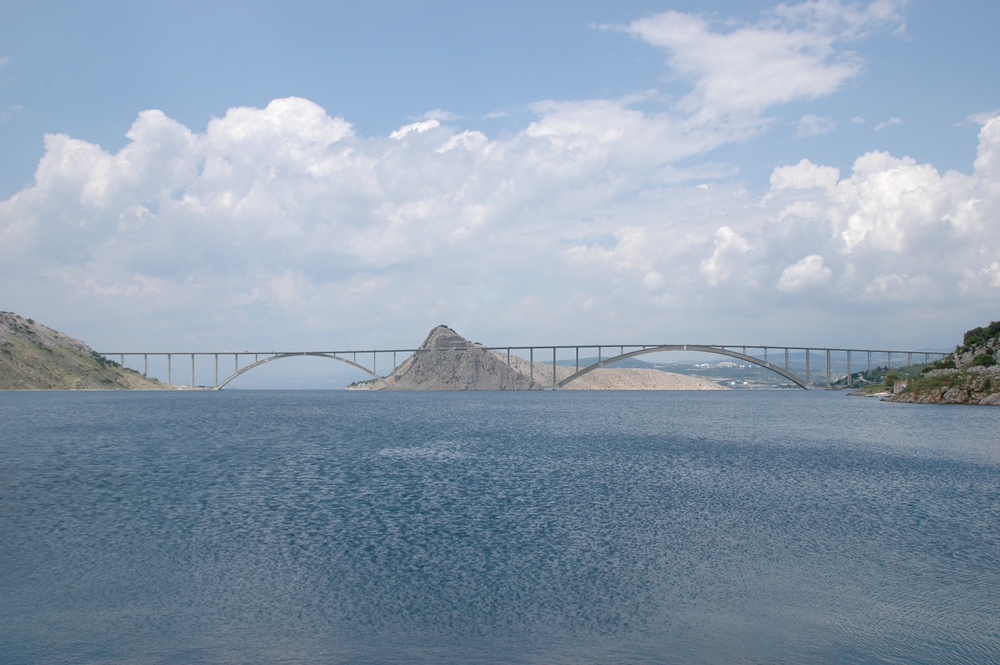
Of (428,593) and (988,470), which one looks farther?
(988,470)

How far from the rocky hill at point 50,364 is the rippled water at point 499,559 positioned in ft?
385

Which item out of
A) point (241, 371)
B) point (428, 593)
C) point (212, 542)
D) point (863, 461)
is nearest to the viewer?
point (428, 593)

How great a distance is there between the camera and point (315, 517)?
19438 millimetres

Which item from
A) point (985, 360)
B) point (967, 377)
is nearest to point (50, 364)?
point (967, 377)

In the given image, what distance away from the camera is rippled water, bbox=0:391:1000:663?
1065cm

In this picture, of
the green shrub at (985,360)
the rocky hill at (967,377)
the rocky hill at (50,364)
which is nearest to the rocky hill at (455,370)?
the rocky hill at (50,364)

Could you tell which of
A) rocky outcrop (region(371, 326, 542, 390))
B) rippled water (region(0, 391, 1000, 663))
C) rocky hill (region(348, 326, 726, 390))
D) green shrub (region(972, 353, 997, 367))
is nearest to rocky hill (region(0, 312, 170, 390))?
rocky hill (region(348, 326, 726, 390))

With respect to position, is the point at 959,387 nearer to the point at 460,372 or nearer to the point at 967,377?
the point at 967,377

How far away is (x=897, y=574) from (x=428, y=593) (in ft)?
31.7

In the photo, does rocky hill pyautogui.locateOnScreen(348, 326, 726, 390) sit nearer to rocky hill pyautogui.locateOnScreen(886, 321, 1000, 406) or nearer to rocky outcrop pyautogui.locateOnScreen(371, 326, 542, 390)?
rocky outcrop pyautogui.locateOnScreen(371, 326, 542, 390)

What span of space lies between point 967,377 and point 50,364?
6075 inches

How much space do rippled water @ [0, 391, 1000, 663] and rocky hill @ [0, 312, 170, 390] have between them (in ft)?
385

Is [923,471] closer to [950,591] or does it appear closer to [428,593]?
[950,591]

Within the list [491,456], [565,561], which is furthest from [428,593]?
[491,456]
